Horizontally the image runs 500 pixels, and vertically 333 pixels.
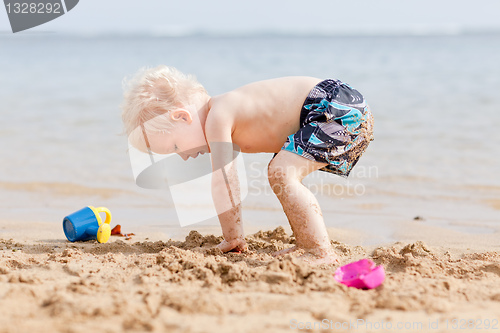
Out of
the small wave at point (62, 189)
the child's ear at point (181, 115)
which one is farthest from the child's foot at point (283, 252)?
the small wave at point (62, 189)

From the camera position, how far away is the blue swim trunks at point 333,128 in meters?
2.53

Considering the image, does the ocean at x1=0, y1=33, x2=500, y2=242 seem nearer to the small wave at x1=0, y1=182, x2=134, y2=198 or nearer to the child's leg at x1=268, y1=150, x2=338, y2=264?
the small wave at x1=0, y1=182, x2=134, y2=198

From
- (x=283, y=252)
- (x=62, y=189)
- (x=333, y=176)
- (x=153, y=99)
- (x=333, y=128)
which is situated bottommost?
(x=333, y=176)

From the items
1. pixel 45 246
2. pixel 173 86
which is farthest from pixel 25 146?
pixel 173 86

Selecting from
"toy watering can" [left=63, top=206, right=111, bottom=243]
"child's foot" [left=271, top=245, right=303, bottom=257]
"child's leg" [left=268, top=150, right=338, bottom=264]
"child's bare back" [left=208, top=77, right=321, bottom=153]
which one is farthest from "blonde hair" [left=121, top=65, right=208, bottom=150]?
"child's foot" [left=271, top=245, right=303, bottom=257]

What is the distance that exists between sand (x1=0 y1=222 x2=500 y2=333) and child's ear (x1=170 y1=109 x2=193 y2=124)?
677 mm

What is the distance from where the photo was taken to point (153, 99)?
8.57 ft

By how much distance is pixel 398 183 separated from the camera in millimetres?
4273

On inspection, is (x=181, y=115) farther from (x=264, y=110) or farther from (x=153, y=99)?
(x=264, y=110)

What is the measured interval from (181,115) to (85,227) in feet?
2.89

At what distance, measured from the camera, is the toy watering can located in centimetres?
284

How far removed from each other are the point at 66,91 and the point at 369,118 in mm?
8161

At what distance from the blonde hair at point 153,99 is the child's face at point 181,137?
40 millimetres

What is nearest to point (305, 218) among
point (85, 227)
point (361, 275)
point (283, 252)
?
point (283, 252)
